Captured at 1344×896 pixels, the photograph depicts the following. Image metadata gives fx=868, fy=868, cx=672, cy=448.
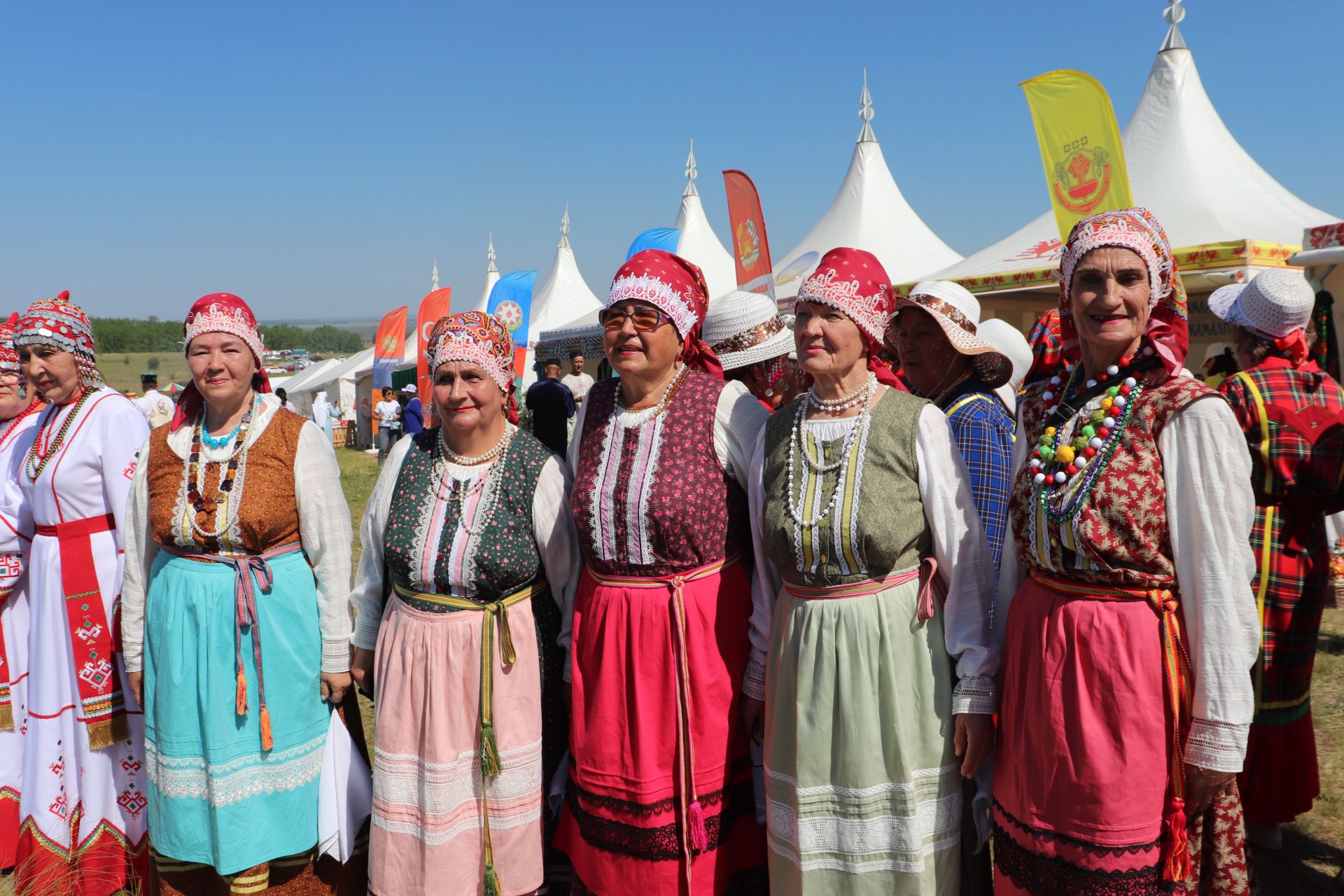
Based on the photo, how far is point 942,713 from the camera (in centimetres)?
212

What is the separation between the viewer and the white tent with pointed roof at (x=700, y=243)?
16.3 m

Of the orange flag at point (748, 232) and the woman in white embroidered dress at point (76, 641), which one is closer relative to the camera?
the woman in white embroidered dress at point (76, 641)

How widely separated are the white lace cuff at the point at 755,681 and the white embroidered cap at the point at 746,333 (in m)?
1.40

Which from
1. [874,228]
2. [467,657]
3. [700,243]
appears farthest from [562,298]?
[467,657]

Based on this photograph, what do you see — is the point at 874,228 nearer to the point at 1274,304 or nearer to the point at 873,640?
the point at 1274,304

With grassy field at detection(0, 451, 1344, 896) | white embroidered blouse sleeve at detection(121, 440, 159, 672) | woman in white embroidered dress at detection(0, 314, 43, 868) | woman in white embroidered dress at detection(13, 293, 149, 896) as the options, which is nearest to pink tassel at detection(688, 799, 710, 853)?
grassy field at detection(0, 451, 1344, 896)

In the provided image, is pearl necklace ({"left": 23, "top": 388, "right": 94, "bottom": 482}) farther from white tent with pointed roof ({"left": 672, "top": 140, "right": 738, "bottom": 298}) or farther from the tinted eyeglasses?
white tent with pointed roof ({"left": 672, "top": 140, "right": 738, "bottom": 298})

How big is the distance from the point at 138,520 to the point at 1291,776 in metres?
3.97

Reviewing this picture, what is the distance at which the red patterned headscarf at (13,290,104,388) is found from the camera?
3158mm

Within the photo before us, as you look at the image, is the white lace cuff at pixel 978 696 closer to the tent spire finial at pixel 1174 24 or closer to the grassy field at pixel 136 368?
the tent spire finial at pixel 1174 24

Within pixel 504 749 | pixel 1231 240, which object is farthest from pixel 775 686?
pixel 1231 240

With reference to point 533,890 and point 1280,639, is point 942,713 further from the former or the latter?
point 1280,639

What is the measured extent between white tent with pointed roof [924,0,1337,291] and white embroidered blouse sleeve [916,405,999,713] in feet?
22.6

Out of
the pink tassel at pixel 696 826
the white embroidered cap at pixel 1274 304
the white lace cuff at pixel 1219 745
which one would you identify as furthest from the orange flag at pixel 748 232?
the white lace cuff at pixel 1219 745
